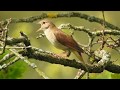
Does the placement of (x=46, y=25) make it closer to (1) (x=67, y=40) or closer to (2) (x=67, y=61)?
(1) (x=67, y=40)

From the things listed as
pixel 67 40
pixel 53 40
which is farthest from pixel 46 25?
pixel 67 40

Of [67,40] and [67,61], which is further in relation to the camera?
[67,40]

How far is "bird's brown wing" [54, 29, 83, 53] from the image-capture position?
563 centimetres

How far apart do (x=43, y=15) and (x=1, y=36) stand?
0.77m

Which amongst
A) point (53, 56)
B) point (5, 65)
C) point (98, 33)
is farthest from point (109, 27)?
point (5, 65)

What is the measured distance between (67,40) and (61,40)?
16 cm

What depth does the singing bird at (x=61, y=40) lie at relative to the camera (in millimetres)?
5660

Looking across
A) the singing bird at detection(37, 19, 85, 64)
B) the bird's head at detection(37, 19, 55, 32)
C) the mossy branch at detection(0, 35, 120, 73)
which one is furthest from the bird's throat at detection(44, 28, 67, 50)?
the mossy branch at detection(0, 35, 120, 73)

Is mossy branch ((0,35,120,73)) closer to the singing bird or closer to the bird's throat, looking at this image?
the singing bird

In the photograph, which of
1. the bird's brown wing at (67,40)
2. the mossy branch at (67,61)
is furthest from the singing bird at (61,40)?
the mossy branch at (67,61)

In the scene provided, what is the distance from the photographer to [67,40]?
224 inches

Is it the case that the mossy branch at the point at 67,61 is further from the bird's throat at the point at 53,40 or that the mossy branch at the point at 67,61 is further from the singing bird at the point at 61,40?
the bird's throat at the point at 53,40

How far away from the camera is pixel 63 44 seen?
5.83m

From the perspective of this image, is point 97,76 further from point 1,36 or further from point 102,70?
point 1,36
